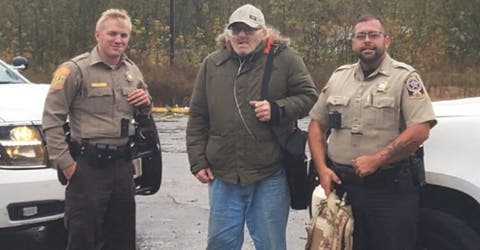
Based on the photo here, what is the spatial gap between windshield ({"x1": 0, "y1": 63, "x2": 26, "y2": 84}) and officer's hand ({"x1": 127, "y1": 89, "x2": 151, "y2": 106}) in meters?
2.26

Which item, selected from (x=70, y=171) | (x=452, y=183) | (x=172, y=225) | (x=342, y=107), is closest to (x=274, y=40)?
(x=342, y=107)

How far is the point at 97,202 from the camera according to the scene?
4176 millimetres

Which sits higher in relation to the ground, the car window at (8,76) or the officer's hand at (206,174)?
the car window at (8,76)

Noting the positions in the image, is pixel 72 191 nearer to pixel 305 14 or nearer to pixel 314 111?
pixel 314 111

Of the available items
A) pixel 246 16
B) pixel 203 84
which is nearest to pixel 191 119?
pixel 203 84

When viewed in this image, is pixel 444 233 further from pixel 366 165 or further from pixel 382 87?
pixel 382 87

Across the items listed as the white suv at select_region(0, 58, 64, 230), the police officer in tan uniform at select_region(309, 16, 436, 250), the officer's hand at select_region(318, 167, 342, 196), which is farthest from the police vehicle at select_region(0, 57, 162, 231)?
the police officer in tan uniform at select_region(309, 16, 436, 250)

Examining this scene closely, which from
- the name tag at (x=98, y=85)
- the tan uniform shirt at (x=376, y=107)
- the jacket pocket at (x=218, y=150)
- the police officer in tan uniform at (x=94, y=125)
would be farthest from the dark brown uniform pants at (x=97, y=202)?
the tan uniform shirt at (x=376, y=107)

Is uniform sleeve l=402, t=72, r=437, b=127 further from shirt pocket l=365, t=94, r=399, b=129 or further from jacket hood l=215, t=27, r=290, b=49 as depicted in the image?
jacket hood l=215, t=27, r=290, b=49

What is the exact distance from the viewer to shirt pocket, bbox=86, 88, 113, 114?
162 inches

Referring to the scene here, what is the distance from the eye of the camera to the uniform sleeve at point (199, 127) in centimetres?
414

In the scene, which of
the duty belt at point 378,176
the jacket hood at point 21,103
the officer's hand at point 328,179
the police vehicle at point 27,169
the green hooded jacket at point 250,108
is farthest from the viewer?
the jacket hood at point 21,103

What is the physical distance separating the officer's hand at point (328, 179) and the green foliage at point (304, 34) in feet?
55.2

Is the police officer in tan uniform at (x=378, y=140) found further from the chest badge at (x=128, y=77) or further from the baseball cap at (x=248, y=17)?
the chest badge at (x=128, y=77)
